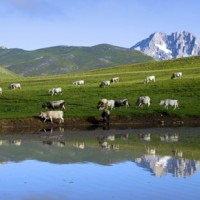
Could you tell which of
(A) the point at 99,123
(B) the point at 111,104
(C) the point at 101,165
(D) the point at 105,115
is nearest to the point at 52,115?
(A) the point at 99,123

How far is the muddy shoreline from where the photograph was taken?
55219mm

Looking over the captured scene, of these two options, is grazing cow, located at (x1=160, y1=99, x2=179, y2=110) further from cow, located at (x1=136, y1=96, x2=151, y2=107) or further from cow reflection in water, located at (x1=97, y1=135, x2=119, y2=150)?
cow reflection in water, located at (x1=97, y1=135, x2=119, y2=150)

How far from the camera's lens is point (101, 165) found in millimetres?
30438

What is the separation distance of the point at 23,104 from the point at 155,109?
64.3 ft

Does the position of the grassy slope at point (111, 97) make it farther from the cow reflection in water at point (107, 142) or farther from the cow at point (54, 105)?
the cow reflection in water at point (107, 142)

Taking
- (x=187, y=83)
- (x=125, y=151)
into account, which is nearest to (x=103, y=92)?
(x=187, y=83)

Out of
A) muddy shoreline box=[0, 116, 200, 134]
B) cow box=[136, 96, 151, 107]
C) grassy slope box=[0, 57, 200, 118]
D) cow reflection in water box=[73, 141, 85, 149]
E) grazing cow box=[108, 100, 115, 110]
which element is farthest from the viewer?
cow box=[136, 96, 151, 107]

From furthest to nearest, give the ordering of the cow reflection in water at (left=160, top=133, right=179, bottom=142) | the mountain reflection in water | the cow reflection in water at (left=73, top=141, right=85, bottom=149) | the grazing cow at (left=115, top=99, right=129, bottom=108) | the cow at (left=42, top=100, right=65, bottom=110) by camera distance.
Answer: the grazing cow at (left=115, top=99, right=129, bottom=108) < the cow at (left=42, top=100, right=65, bottom=110) < the cow reflection in water at (left=160, top=133, right=179, bottom=142) < the cow reflection in water at (left=73, top=141, right=85, bottom=149) < the mountain reflection in water

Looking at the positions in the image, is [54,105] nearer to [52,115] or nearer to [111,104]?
[52,115]

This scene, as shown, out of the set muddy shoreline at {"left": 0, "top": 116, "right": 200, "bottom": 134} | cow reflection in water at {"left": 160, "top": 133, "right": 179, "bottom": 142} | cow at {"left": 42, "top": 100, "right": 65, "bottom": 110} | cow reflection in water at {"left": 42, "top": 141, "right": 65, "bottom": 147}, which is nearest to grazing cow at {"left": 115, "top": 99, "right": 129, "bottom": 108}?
muddy shoreline at {"left": 0, "top": 116, "right": 200, "bottom": 134}

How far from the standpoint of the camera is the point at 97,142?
42438 mm

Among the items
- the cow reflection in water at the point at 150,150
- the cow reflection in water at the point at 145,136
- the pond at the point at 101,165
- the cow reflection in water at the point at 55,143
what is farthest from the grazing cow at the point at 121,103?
the cow reflection in water at the point at 150,150

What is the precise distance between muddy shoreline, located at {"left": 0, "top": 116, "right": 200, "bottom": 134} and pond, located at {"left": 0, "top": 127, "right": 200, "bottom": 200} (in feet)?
20.3

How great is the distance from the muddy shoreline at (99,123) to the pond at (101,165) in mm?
6187
